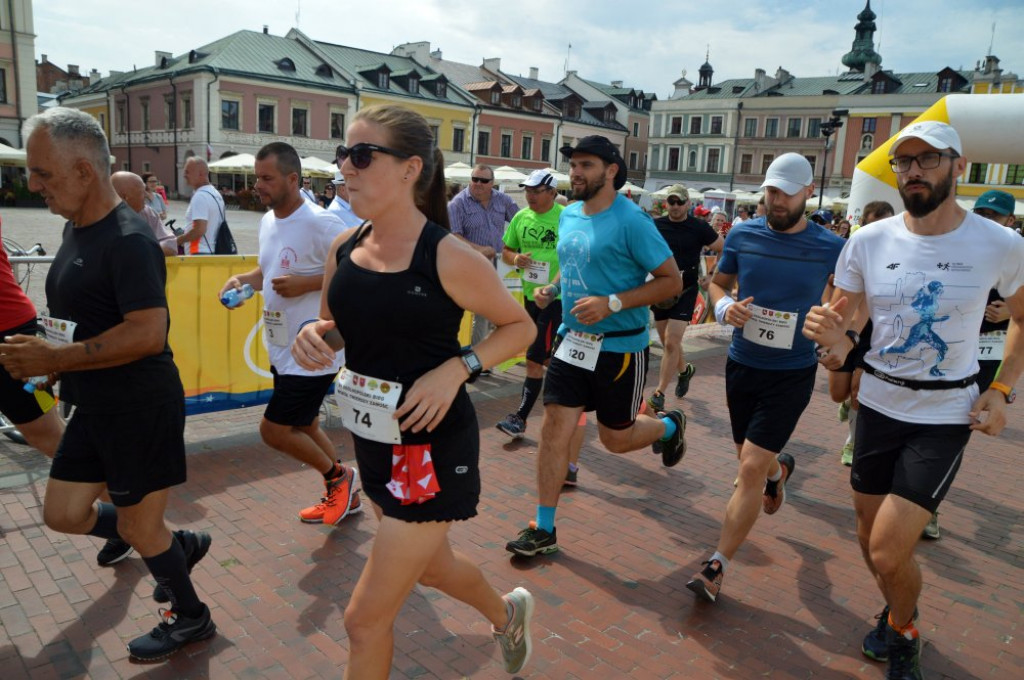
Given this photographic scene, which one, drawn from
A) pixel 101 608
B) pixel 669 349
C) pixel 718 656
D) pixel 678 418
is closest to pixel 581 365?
pixel 678 418

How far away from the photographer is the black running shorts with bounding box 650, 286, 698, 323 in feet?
25.4

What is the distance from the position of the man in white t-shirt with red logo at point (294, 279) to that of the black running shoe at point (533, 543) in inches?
43.0

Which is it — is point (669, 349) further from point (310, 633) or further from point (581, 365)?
point (310, 633)

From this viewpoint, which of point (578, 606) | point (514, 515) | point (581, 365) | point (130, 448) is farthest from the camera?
point (514, 515)

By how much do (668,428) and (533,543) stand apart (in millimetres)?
1213

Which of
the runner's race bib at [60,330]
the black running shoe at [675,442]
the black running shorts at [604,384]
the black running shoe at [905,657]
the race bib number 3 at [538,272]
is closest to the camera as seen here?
the runner's race bib at [60,330]

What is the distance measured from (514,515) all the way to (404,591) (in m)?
2.38

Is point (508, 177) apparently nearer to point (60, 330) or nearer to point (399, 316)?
point (60, 330)

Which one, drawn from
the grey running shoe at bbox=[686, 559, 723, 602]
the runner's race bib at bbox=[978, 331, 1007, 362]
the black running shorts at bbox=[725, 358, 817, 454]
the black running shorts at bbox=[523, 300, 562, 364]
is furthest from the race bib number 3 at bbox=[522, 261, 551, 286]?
the grey running shoe at bbox=[686, 559, 723, 602]

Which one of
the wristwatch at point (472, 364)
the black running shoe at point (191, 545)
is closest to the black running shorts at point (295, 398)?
the black running shoe at point (191, 545)

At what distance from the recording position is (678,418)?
15.9 feet

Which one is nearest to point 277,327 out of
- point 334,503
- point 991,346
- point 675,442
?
point 334,503

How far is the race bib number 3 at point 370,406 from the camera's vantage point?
231 cm

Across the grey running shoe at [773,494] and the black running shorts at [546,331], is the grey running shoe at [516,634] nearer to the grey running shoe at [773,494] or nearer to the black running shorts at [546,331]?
the grey running shoe at [773,494]
